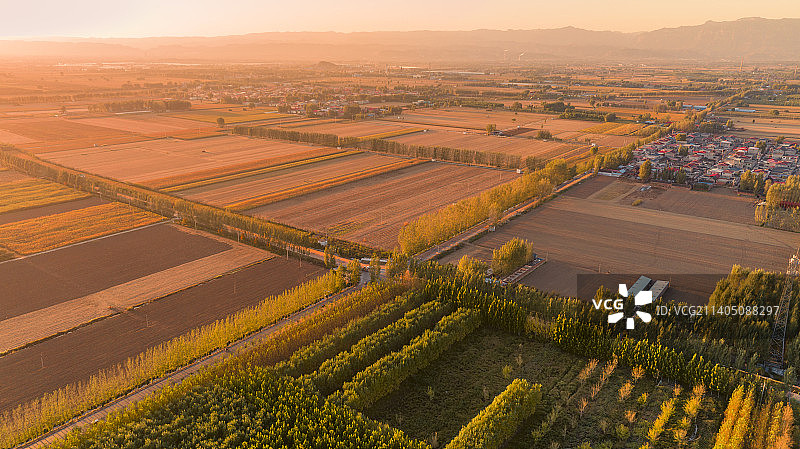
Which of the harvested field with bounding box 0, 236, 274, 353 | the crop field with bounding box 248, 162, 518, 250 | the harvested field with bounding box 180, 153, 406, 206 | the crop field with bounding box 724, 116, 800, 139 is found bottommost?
the harvested field with bounding box 0, 236, 274, 353

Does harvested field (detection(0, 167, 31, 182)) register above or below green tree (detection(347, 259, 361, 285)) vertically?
above

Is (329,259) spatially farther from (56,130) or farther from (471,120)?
(471,120)

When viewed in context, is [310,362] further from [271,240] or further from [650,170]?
[650,170]

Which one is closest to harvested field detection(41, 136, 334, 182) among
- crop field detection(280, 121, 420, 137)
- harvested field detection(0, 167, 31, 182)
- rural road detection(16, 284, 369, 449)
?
harvested field detection(0, 167, 31, 182)

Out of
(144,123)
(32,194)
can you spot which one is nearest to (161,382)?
(32,194)

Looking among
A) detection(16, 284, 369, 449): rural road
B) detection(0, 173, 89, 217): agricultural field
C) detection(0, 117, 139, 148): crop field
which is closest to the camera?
detection(16, 284, 369, 449): rural road

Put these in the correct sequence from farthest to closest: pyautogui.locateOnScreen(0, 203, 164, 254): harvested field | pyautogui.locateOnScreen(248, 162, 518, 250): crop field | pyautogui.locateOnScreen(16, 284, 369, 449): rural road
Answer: pyautogui.locateOnScreen(248, 162, 518, 250): crop field → pyautogui.locateOnScreen(0, 203, 164, 254): harvested field → pyautogui.locateOnScreen(16, 284, 369, 449): rural road

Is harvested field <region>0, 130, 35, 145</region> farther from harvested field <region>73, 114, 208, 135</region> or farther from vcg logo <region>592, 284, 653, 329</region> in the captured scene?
vcg logo <region>592, 284, 653, 329</region>
